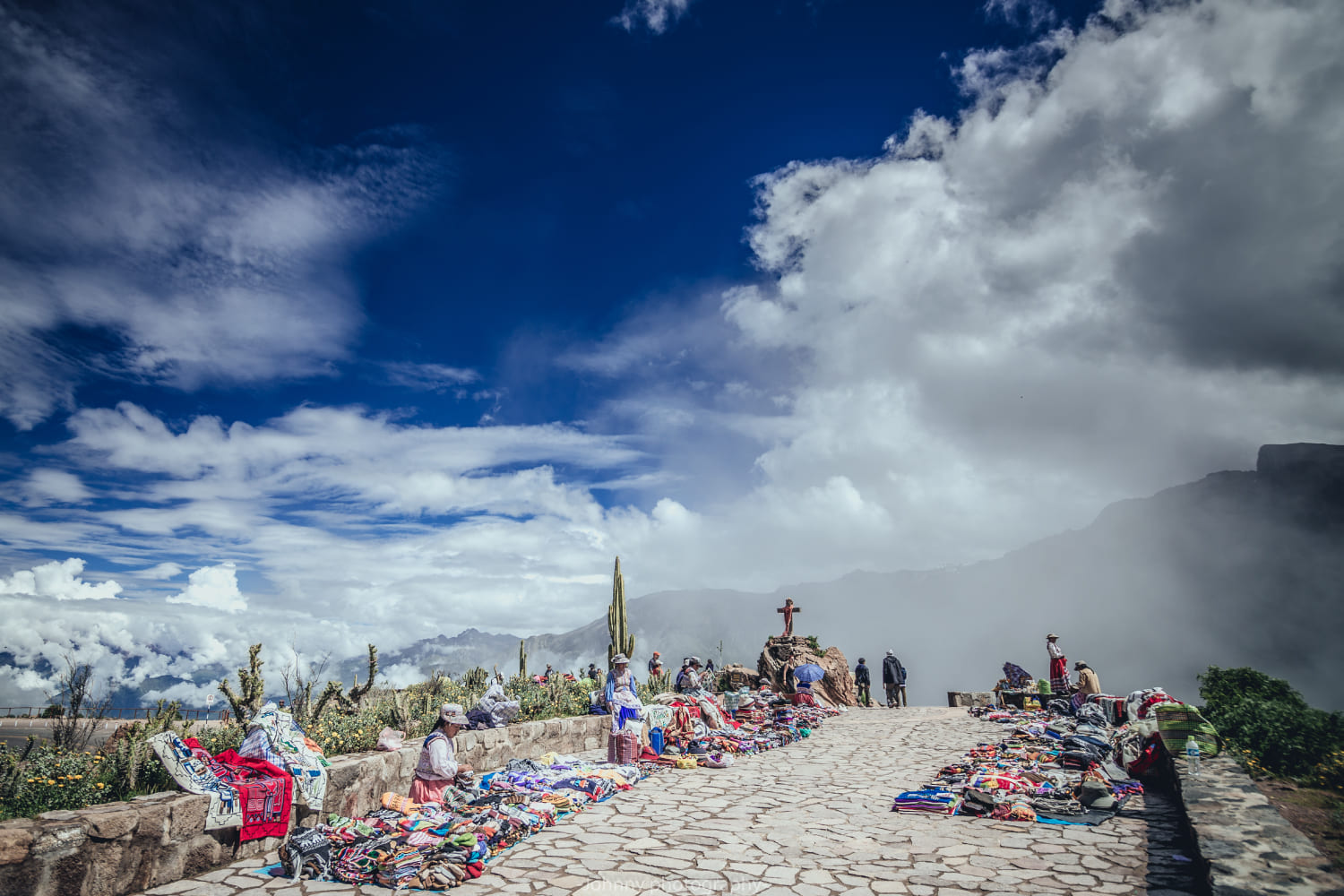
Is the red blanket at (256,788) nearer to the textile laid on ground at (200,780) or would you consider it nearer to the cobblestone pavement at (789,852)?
the textile laid on ground at (200,780)

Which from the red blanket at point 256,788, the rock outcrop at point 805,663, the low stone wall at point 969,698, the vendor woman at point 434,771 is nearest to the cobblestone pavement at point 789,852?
the red blanket at point 256,788

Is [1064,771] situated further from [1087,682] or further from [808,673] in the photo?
[808,673]

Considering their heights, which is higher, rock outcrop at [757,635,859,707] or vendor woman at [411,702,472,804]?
vendor woman at [411,702,472,804]

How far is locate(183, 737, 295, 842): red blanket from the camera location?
5.43 meters

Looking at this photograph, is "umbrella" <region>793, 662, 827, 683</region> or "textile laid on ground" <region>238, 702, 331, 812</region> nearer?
"textile laid on ground" <region>238, 702, 331, 812</region>

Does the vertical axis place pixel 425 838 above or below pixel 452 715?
below

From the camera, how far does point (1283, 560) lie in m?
Answer: 129

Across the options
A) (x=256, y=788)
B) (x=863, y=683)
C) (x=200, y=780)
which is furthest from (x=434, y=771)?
(x=863, y=683)

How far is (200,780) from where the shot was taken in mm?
5281

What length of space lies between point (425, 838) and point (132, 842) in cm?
195

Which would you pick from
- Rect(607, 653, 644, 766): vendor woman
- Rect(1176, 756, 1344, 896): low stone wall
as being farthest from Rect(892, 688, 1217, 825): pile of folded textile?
Rect(607, 653, 644, 766): vendor woman

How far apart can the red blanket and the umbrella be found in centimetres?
1595

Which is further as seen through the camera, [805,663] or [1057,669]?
[805,663]

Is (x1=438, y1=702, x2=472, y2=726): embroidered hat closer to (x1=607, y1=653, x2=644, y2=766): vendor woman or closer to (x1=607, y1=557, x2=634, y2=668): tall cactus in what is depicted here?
(x1=607, y1=653, x2=644, y2=766): vendor woman
